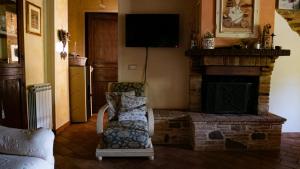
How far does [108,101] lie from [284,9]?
2963 millimetres

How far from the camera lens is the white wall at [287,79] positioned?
418 cm

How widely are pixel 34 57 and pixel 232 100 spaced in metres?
2.85

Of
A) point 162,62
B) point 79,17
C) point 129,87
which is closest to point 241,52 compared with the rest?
point 162,62

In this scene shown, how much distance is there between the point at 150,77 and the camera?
14.0 feet

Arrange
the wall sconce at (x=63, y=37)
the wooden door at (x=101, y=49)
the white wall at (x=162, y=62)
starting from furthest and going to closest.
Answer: the wooden door at (x=101, y=49), the wall sconce at (x=63, y=37), the white wall at (x=162, y=62)

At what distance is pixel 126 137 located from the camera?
3191 mm

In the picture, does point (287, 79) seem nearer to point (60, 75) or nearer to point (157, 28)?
point (157, 28)

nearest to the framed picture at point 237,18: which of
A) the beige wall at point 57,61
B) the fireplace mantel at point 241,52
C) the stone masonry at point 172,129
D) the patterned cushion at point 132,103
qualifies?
the fireplace mantel at point 241,52

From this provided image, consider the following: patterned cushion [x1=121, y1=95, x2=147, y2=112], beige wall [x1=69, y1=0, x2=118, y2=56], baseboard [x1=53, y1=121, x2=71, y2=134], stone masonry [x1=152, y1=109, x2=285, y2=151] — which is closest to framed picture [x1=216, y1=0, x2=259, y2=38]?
stone masonry [x1=152, y1=109, x2=285, y2=151]

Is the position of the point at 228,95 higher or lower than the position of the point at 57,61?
lower

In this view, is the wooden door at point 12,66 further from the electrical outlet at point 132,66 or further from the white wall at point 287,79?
the white wall at point 287,79

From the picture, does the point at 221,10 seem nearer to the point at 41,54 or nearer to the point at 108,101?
the point at 108,101

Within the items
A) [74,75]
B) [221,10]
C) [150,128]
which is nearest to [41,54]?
A: [74,75]

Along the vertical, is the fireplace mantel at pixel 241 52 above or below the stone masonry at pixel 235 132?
above
